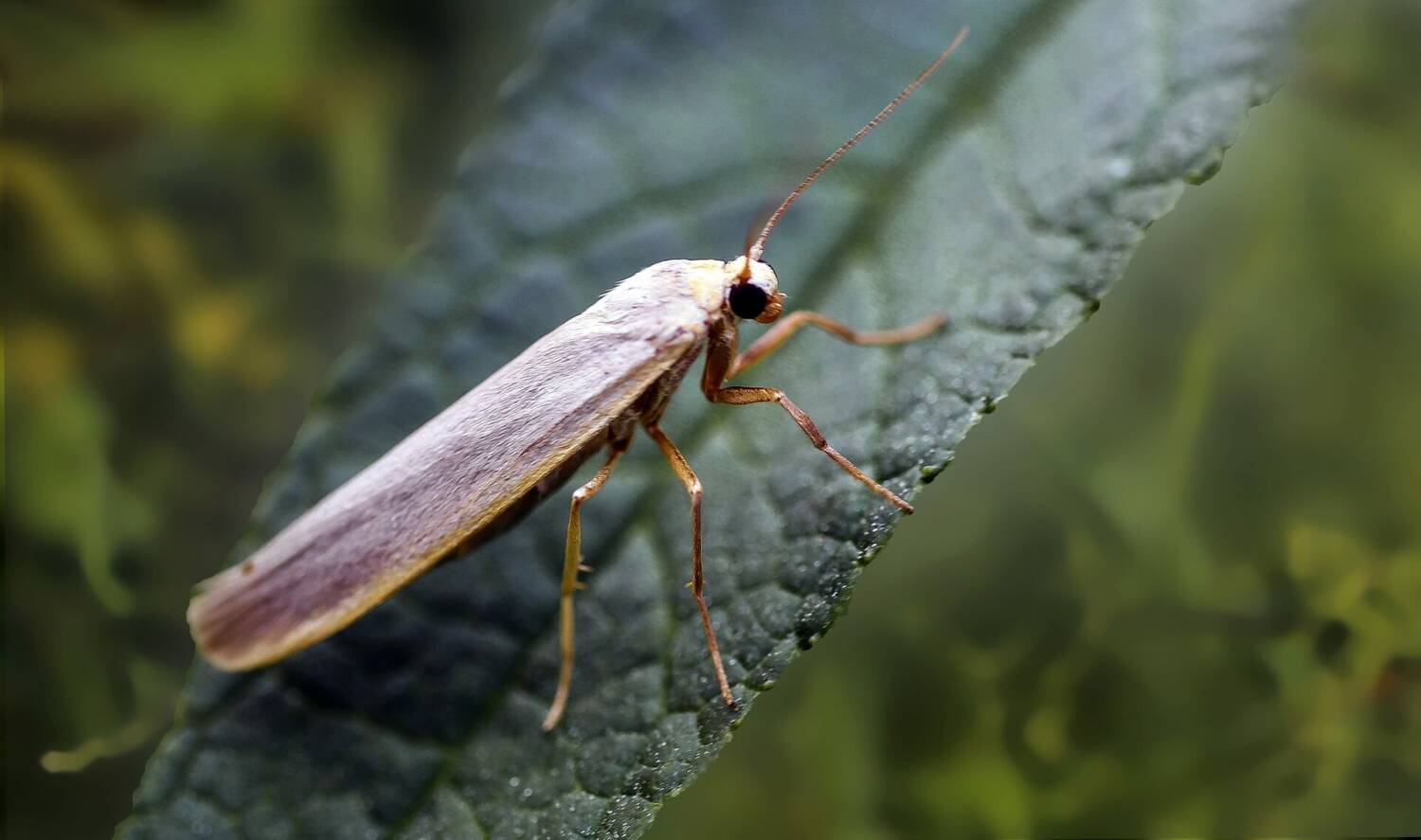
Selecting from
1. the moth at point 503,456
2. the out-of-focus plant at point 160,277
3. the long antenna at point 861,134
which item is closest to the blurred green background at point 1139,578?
the out-of-focus plant at point 160,277

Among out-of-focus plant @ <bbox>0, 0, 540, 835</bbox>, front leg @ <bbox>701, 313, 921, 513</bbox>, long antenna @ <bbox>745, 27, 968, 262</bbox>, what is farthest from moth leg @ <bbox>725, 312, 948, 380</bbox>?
out-of-focus plant @ <bbox>0, 0, 540, 835</bbox>

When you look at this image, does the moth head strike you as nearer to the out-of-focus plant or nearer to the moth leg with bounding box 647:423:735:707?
the moth leg with bounding box 647:423:735:707

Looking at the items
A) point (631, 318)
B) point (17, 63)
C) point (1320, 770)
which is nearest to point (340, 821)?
point (631, 318)

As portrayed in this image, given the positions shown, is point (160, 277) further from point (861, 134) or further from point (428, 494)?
point (861, 134)

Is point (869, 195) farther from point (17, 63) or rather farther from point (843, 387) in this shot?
point (17, 63)

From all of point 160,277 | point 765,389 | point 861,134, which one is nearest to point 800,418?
point 765,389

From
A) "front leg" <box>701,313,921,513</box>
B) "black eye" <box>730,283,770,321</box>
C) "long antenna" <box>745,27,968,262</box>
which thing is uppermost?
"long antenna" <box>745,27,968,262</box>
